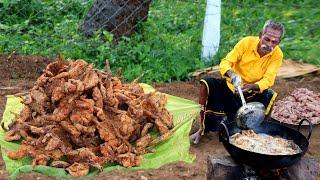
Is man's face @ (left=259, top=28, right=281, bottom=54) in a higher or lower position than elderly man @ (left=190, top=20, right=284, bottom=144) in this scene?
higher

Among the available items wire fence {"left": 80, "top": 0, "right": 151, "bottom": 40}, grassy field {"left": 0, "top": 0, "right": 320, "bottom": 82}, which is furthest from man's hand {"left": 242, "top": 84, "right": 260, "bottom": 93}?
wire fence {"left": 80, "top": 0, "right": 151, "bottom": 40}

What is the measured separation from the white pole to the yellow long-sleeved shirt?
6.89 ft

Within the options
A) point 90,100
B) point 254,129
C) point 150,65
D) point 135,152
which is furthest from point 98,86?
point 150,65

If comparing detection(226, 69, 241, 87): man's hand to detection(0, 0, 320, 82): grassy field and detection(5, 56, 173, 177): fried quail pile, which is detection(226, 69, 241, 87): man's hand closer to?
detection(5, 56, 173, 177): fried quail pile

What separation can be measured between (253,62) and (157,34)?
343cm

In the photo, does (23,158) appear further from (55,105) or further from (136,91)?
(136,91)

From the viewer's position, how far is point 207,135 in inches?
213

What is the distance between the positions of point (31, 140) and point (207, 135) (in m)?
1.74

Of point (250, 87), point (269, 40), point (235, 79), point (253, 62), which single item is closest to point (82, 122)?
point (235, 79)

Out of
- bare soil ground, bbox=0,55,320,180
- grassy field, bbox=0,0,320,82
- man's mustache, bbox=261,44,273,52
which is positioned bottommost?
bare soil ground, bbox=0,55,320,180

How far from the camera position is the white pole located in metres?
6.90

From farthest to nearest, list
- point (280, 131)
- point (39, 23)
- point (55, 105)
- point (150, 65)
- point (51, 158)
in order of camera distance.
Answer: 1. point (39, 23)
2. point (150, 65)
3. point (55, 105)
4. point (51, 158)
5. point (280, 131)

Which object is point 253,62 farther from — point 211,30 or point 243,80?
point 211,30

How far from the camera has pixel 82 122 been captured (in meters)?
4.63
